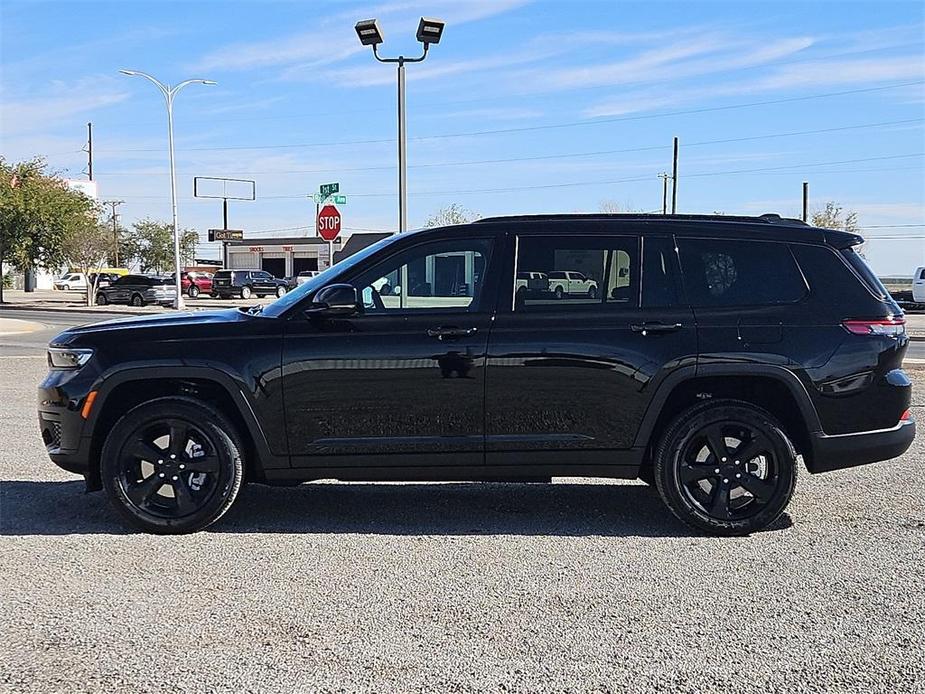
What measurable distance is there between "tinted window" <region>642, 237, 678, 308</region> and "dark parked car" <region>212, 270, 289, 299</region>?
48.4m

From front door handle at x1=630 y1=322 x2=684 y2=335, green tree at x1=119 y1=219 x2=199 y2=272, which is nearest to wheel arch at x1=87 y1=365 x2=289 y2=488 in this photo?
front door handle at x1=630 y1=322 x2=684 y2=335

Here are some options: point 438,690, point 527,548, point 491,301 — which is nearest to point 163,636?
point 438,690

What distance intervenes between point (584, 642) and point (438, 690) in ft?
2.46

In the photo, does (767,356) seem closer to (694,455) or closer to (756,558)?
(694,455)

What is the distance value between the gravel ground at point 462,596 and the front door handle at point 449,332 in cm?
117

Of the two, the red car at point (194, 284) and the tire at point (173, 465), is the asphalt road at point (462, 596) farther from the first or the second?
the red car at point (194, 284)

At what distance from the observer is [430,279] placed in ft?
18.9

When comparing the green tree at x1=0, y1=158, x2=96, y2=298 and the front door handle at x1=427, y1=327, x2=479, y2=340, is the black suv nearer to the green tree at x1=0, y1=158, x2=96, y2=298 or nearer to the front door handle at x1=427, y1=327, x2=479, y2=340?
the front door handle at x1=427, y1=327, x2=479, y2=340

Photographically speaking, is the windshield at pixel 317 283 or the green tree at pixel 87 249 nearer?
the windshield at pixel 317 283

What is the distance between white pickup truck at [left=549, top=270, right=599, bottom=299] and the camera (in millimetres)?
5691

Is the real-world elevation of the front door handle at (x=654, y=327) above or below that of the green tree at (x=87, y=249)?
below

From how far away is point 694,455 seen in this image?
5.68m

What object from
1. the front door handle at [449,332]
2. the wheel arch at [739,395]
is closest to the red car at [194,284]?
the front door handle at [449,332]

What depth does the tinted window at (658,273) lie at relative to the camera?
569 cm
